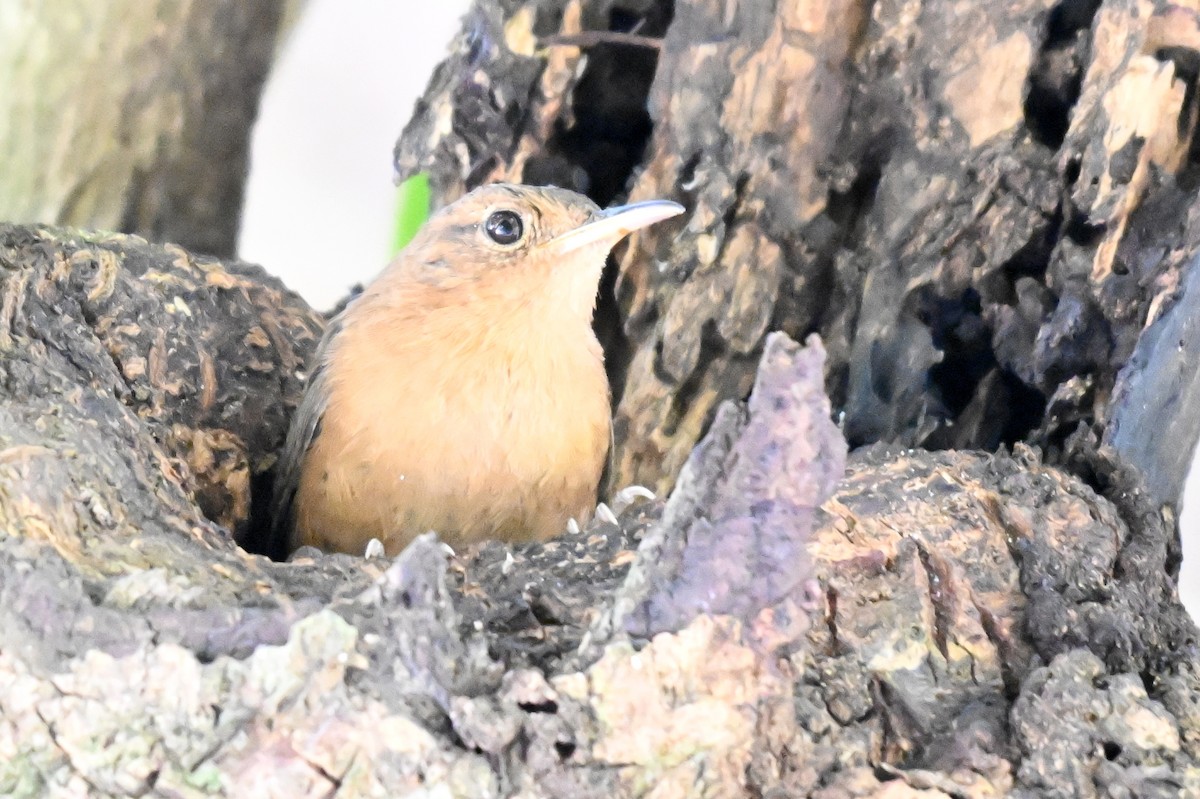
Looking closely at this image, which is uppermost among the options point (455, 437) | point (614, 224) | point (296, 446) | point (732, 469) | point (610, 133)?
point (610, 133)

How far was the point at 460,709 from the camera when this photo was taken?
1.26 meters

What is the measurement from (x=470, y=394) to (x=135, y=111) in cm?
166

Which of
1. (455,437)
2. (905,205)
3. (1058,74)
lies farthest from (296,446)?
(1058,74)

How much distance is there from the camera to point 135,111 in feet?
10.7

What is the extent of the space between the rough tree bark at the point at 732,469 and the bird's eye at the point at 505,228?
0.48m

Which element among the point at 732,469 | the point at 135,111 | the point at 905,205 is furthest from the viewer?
the point at 135,111

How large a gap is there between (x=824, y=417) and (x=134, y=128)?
2.71 meters

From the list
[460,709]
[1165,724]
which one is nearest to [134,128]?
[460,709]

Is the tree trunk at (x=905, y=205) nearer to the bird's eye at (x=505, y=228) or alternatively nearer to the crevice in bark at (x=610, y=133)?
the crevice in bark at (x=610, y=133)

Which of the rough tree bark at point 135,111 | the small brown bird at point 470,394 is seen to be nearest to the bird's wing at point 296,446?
the small brown bird at point 470,394

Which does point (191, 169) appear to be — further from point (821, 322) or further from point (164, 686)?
point (164, 686)

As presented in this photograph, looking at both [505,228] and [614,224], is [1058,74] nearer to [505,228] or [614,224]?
[614,224]

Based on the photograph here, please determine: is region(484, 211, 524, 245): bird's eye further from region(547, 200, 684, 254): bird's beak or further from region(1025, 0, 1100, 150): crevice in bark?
region(1025, 0, 1100, 150): crevice in bark

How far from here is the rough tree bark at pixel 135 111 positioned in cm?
297
